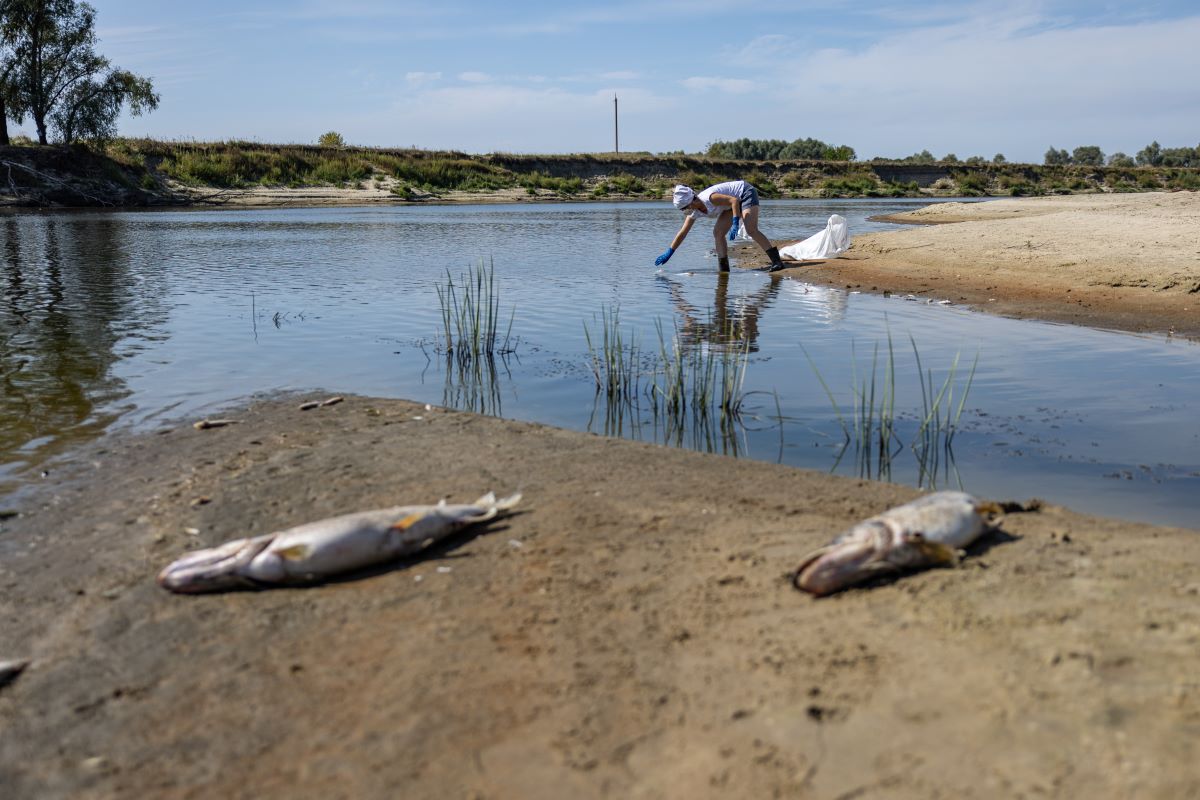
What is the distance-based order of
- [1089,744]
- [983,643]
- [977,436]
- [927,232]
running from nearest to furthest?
1. [1089,744]
2. [983,643]
3. [977,436]
4. [927,232]

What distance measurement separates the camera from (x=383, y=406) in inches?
325

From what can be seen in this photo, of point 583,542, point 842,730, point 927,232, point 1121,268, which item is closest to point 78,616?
point 583,542

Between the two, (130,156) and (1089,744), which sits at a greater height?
(130,156)

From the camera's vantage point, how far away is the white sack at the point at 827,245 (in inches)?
819

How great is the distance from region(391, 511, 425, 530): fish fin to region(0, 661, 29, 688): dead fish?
1584 millimetres

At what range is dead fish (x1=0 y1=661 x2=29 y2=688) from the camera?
13.0 ft

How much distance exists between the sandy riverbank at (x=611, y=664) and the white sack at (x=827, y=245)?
15.6m

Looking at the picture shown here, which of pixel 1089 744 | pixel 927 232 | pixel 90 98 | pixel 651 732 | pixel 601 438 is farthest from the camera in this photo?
pixel 90 98

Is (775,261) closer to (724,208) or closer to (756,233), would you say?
(756,233)

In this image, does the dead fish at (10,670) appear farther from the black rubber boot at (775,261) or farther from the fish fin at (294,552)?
the black rubber boot at (775,261)

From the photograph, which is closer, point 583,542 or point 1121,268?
point 583,542

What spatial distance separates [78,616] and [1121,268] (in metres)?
15.0

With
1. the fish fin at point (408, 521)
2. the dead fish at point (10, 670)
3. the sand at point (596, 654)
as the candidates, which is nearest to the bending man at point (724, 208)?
the sand at point (596, 654)

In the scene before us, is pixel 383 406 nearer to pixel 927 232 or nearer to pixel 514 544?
pixel 514 544
